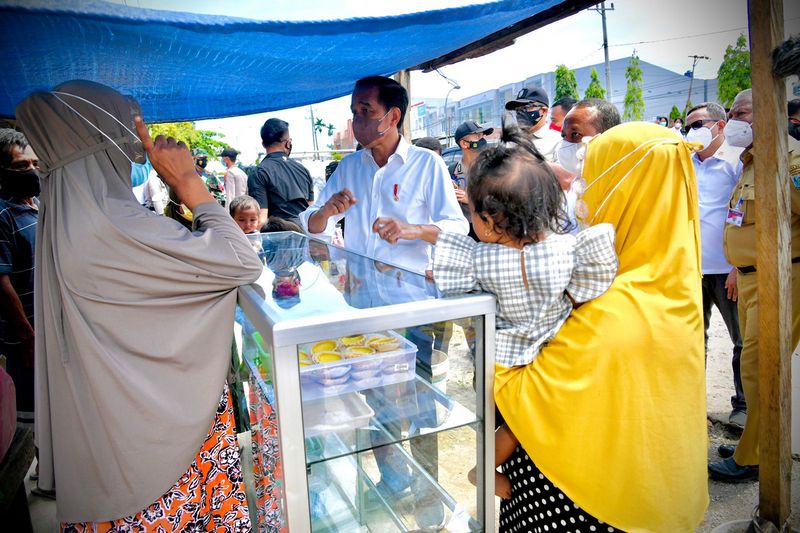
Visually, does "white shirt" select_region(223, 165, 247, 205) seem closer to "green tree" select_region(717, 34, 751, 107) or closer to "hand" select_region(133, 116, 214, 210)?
"hand" select_region(133, 116, 214, 210)

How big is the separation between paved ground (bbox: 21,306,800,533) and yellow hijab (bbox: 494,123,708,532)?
1665 millimetres

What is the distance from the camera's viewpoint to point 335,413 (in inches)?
51.9

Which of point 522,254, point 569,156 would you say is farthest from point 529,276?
point 569,156

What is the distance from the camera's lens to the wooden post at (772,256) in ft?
6.18

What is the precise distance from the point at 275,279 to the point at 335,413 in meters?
0.71

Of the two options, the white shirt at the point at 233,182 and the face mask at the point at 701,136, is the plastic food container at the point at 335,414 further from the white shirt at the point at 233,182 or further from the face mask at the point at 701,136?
the white shirt at the point at 233,182

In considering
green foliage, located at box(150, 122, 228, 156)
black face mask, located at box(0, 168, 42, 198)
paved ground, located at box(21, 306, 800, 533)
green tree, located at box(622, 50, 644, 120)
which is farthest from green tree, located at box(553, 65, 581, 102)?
black face mask, located at box(0, 168, 42, 198)

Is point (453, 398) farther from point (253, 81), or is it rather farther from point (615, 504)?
point (253, 81)

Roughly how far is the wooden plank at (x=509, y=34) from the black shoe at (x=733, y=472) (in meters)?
2.68

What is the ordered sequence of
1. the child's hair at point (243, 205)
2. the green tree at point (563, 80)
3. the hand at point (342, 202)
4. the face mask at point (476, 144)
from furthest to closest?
the green tree at point (563, 80) < the face mask at point (476, 144) < the child's hair at point (243, 205) < the hand at point (342, 202)

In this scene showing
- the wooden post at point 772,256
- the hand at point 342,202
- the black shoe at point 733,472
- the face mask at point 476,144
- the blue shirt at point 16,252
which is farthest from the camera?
the face mask at point 476,144

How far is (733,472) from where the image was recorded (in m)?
2.83

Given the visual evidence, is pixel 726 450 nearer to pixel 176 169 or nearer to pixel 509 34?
pixel 509 34

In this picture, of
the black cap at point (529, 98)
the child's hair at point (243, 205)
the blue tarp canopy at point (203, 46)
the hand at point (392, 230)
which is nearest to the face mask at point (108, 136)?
the blue tarp canopy at point (203, 46)
